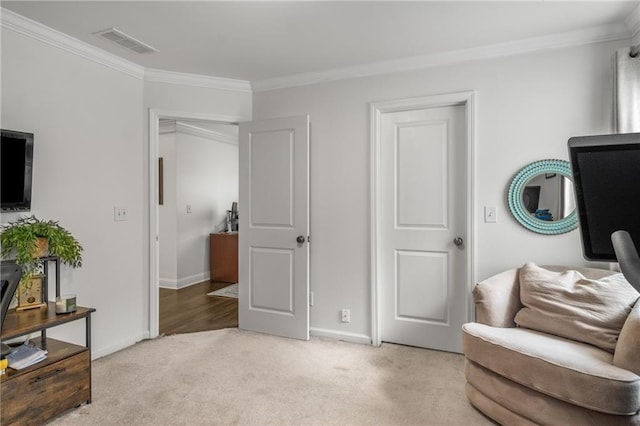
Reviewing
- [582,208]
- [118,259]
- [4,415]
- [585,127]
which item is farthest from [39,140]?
[585,127]

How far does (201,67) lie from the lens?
3195 mm

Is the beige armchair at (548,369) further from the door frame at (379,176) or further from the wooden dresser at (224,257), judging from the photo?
the wooden dresser at (224,257)

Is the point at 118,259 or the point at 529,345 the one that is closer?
the point at 529,345

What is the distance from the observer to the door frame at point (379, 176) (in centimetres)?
282

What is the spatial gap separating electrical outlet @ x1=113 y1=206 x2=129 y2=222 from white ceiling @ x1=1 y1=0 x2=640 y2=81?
47.8 inches

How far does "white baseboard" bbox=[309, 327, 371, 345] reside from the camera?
317cm

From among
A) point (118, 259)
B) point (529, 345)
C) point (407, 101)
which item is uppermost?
point (407, 101)

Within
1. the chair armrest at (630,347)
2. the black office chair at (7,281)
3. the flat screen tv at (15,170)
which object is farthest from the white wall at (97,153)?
the chair armrest at (630,347)

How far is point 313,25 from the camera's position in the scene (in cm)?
245

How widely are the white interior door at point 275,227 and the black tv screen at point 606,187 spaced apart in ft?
8.61

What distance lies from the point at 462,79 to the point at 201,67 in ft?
7.07

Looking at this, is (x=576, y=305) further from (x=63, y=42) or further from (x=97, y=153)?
(x=63, y=42)

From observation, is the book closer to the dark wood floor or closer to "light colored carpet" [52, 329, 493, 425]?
"light colored carpet" [52, 329, 493, 425]

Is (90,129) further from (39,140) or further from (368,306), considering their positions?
(368,306)
